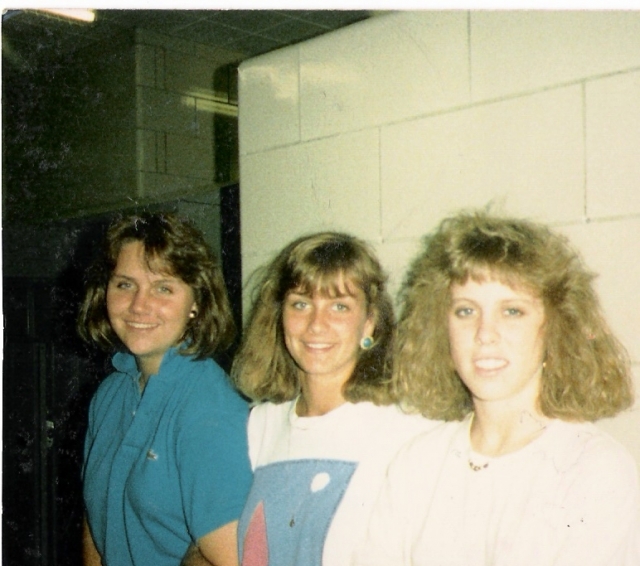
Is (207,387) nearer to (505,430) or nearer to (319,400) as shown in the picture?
(319,400)

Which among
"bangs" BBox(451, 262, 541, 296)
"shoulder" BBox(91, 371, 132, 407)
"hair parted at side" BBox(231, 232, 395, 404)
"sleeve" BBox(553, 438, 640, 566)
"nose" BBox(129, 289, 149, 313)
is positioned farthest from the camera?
"shoulder" BBox(91, 371, 132, 407)

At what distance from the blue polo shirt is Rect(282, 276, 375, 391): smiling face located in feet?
0.66

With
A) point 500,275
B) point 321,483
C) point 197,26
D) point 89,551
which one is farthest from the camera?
point 197,26

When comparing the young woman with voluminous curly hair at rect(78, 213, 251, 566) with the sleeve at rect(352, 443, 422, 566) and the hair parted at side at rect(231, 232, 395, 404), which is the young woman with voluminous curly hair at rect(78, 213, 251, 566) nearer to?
the hair parted at side at rect(231, 232, 395, 404)

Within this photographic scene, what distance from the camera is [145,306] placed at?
118cm

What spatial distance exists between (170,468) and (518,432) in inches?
24.1

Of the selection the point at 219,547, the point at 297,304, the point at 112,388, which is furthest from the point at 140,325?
the point at 219,547

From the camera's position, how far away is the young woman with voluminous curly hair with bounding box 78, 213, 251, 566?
1.02 m

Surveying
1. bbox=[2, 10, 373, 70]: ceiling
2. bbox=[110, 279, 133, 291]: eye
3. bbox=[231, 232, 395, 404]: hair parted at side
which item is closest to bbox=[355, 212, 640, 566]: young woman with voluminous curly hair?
bbox=[231, 232, 395, 404]: hair parted at side

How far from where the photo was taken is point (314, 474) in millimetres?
976

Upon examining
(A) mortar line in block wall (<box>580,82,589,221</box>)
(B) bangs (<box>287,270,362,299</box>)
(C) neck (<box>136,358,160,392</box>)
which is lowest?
(C) neck (<box>136,358,160,392</box>)

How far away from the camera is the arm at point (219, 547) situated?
1.00 m

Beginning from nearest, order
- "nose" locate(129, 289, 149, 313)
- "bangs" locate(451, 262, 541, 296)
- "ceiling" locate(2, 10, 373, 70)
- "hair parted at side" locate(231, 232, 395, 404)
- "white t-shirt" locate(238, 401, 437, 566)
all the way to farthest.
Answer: "bangs" locate(451, 262, 541, 296) → "white t-shirt" locate(238, 401, 437, 566) → "hair parted at side" locate(231, 232, 395, 404) → "nose" locate(129, 289, 149, 313) → "ceiling" locate(2, 10, 373, 70)

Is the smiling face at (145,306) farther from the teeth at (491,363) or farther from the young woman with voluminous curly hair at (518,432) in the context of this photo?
the teeth at (491,363)
